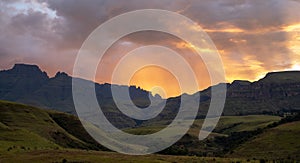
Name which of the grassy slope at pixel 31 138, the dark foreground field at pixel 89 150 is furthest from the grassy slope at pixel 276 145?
the grassy slope at pixel 31 138

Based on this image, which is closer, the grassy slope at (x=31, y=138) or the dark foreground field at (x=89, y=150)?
the dark foreground field at (x=89, y=150)

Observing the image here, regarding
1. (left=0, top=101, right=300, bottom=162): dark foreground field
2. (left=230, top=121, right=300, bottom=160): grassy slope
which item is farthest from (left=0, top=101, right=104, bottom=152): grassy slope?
(left=230, top=121, right=300, bottom=160): grassy slope

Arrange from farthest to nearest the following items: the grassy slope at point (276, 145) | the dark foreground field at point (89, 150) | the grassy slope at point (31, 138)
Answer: the grassy slope at point (276, 145) < the grassy slope at point (31, 138) < the dark foreground field at point (89, 150)

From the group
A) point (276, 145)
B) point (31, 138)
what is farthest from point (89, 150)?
point (276, 145)

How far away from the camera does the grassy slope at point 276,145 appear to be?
145 m

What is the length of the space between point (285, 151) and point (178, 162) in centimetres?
6247

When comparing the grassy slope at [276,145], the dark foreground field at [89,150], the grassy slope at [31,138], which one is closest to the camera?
the dark foreground field at [89,150]

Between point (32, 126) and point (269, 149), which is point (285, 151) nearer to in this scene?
point (269, 149)

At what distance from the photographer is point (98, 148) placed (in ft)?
604

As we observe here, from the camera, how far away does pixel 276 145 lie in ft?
525

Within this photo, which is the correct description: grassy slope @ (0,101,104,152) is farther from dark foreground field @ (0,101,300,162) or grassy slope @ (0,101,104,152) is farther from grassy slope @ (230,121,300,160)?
grassy slope @ (230,121,300,160)

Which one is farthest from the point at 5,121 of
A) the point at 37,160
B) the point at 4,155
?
the point at 37,160

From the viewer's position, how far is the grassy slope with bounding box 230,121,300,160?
145 metres

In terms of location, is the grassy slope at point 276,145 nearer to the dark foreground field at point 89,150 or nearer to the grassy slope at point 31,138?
the dark foreground field at point 89,150
